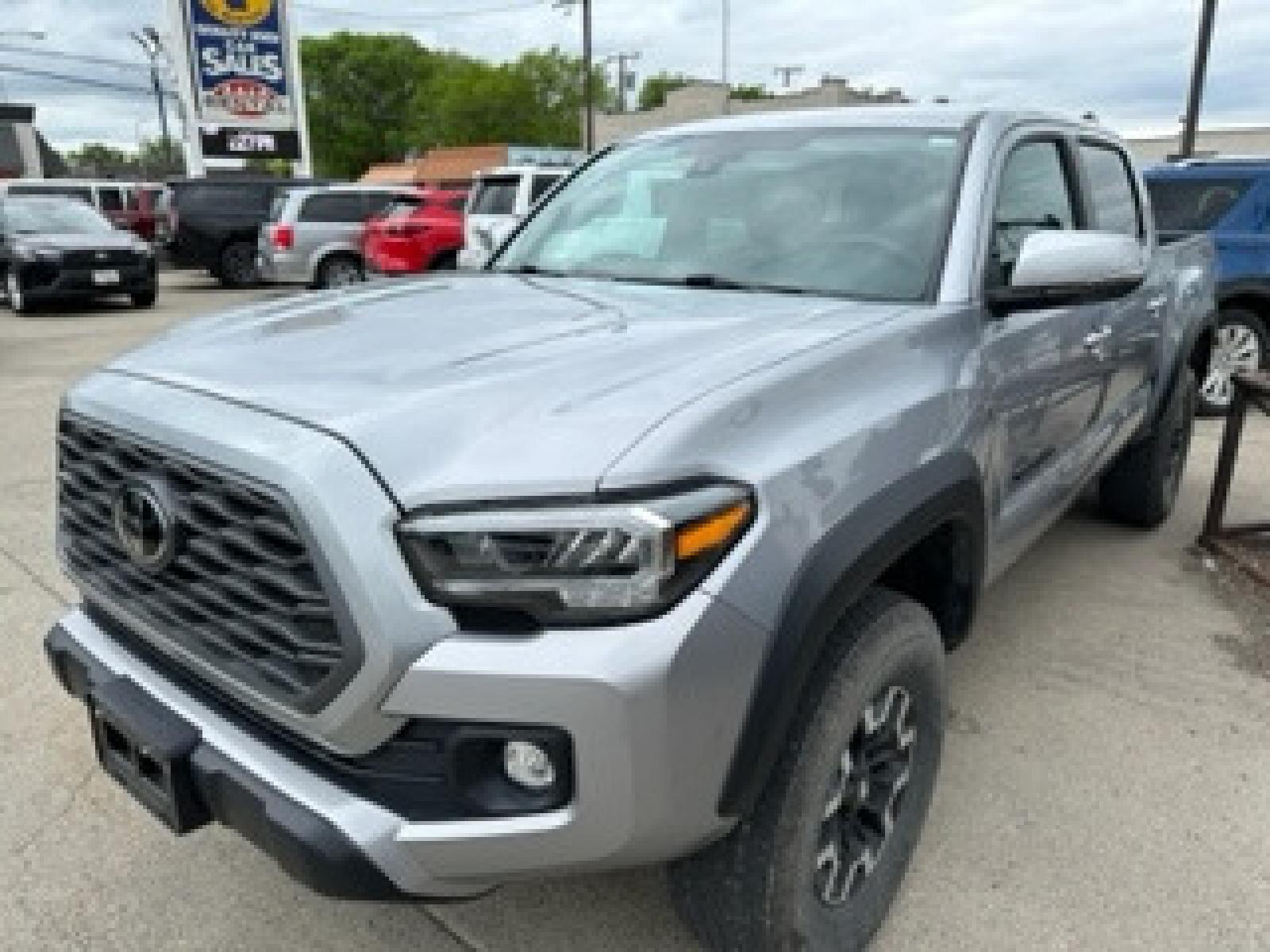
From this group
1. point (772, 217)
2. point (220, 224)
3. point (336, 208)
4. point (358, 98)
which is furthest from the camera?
point (358, 98)

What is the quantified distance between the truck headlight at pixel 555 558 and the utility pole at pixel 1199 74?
2236cm

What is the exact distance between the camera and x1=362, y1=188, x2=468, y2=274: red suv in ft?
46.1

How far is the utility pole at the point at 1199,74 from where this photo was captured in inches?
817

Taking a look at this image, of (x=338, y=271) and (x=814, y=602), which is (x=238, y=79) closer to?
(x=338, y=271)

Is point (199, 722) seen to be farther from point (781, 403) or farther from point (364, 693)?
point (781, 403)

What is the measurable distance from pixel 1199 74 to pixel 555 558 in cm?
2413

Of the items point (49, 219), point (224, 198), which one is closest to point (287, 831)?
point (49, 219)

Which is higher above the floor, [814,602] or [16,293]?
[814,602]

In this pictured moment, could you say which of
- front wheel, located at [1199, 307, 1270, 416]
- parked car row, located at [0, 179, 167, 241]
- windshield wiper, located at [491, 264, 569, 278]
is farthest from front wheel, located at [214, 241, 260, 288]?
windshield wiper, located at [491, 264, 569, 278]

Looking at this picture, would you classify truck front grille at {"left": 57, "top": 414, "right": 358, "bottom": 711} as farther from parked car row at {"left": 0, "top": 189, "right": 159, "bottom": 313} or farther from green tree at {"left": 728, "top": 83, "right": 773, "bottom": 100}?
green tree at {"left": 728, "top": 83, "right": 773, "bottom": 100}

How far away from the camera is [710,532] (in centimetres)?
166

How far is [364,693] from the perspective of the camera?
1.61 m

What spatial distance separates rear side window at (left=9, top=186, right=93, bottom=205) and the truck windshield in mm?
17270

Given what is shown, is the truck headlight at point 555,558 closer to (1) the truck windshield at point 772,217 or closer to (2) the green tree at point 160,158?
(1) the truck windshield at point 772,217
